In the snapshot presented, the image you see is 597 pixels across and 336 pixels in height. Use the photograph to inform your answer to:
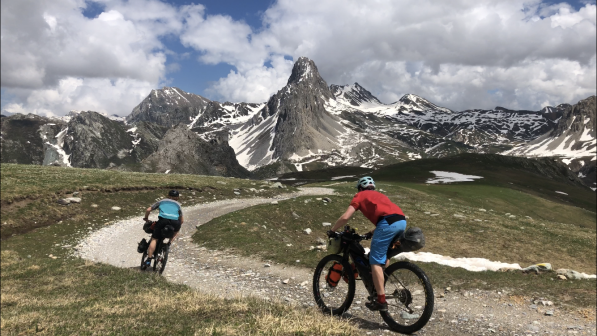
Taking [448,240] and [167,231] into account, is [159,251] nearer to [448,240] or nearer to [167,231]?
[167,231]

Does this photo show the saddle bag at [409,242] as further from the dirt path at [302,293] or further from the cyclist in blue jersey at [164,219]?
the cyclist in blue jersey at [164,219]

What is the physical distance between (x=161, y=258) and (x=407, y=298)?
11172 mm

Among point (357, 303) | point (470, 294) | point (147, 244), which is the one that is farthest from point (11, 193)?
point (470, 294)

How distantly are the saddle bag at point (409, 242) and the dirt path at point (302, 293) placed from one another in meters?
2.24

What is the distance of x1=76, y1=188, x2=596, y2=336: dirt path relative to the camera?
10.7 metres

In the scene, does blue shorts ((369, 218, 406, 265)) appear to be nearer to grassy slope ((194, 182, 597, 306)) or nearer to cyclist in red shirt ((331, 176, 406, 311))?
cyclist in red shirt ((331, 176, 406, 311))

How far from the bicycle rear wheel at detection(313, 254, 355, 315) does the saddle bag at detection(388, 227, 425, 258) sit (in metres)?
1.50

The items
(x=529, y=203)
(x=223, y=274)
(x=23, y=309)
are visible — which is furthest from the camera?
(x=529, y=203)

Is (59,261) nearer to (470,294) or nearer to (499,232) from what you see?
(470,294)

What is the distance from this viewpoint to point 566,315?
39.9 ft

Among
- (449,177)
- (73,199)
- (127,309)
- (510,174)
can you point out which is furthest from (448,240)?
(510,174)

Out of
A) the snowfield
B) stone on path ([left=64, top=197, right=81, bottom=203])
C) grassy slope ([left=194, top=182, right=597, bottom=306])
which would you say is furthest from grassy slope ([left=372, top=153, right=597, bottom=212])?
stone on path ([left=64, top=197, right=81, bottom=203])

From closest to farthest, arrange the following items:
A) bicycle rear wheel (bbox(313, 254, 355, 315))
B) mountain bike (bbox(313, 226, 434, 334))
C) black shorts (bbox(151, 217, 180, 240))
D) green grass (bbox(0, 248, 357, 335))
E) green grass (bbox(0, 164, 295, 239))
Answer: green grass (bbox(0, 248, 357, 335)) < mountain bike (bbox(313, 226, 434, 334)) < bicycle rear wheel (bbox(313, 254, 355, 315)) < black shorts (bbox(151, 217, 180, 240)) < green grass (bbox(0, 164, 295, 239))

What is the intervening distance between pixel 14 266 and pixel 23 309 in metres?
7.59
